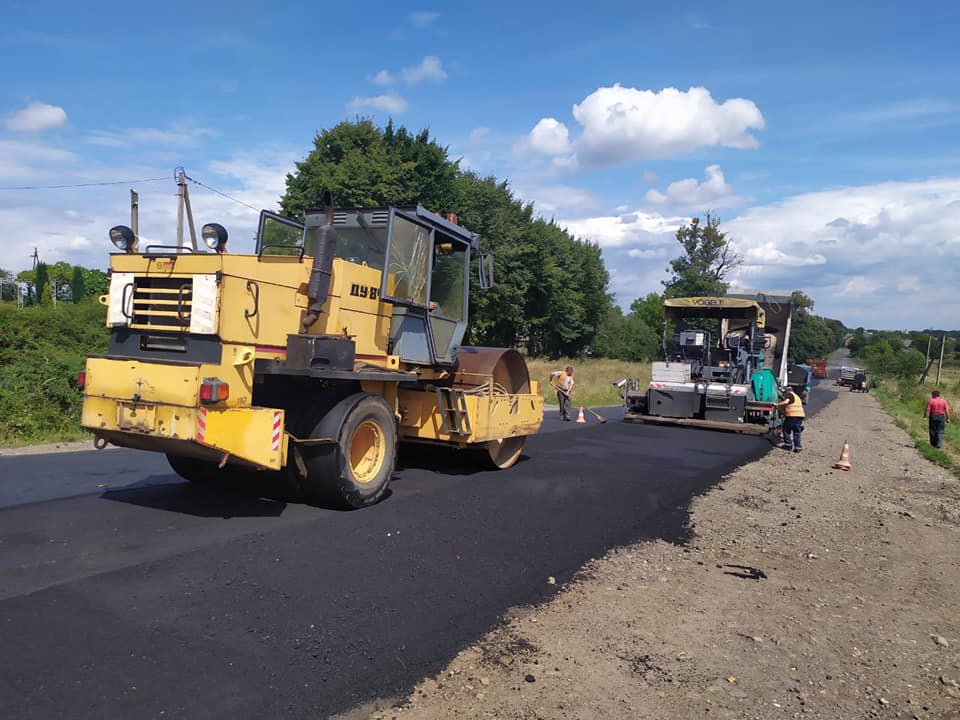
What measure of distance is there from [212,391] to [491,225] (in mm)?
32181

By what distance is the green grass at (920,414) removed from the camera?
15.7 m

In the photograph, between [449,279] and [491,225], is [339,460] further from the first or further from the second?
[491,225]

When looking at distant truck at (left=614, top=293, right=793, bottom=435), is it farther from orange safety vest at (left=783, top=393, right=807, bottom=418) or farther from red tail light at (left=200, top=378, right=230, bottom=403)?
red tail light at (left=200, top=378, right=230, bottom=403)

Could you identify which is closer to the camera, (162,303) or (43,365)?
(162,303)

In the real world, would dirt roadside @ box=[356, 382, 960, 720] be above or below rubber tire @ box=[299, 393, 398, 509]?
below

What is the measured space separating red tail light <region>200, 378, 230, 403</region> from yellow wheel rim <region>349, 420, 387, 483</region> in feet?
5.07

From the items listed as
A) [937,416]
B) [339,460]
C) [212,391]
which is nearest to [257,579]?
[212,391]

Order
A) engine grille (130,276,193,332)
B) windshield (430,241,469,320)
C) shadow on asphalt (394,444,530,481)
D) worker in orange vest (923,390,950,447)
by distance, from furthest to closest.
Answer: worker in orange vest (923,390,950,447) → shadow on asphalt (394,444,530,481) → windshield (430,241,469,320) → engine grille (130,276,193,332)

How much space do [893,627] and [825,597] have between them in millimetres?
551

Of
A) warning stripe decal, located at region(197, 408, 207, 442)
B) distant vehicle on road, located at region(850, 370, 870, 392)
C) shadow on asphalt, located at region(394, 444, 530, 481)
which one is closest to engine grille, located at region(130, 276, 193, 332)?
warning stripe decal, located at region(197, 408, 207, 442)

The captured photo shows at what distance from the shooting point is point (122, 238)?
20.2ft

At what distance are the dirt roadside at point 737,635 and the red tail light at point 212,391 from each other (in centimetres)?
265

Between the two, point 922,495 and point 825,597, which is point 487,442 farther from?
point 922,495

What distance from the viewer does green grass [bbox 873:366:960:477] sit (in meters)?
15.7
